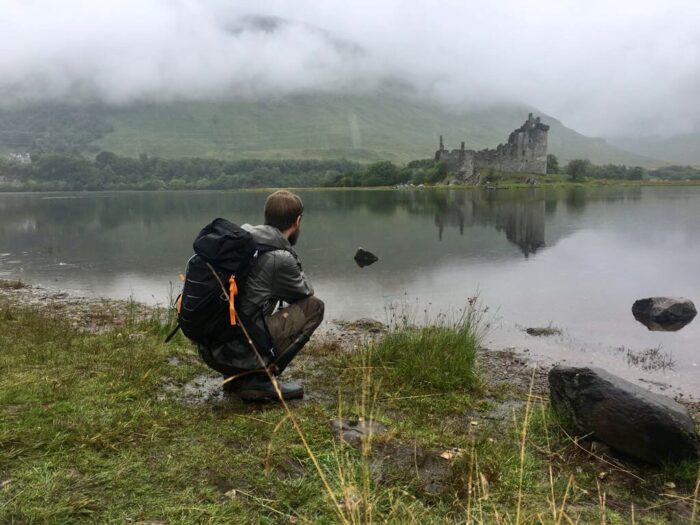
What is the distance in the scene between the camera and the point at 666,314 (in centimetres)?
1151

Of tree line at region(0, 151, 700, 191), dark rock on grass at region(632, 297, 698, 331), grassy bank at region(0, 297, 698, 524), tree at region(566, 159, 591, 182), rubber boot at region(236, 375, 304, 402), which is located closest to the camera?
grassy bank at region(0, 297, 698, 524)

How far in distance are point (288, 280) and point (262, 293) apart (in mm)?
291

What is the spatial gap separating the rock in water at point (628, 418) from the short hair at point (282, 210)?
10.5 ft

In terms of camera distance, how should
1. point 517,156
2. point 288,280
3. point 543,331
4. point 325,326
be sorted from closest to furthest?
1. point 288,280
2. point 543,331
3. point 325,326
4. point 517,156

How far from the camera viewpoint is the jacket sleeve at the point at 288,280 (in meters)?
5.01

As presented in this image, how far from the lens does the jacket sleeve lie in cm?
501

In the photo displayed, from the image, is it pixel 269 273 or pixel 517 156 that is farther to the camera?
pixel 517 156

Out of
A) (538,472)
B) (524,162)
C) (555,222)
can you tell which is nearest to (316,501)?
(538,472)

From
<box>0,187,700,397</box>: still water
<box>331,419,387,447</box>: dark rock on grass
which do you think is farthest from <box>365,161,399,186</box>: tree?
<box>331,419,387,447</box>: dark rock on grass

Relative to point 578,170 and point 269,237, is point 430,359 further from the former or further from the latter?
point 578,170

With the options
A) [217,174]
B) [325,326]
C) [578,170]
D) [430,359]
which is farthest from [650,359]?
[217,174]

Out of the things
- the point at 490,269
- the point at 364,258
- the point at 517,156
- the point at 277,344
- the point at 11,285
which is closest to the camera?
the point at 277,344

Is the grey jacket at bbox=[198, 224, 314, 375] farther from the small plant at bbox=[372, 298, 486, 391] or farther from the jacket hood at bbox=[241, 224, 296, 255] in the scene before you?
the small plant at bbox=[372, 298, 486, 391]

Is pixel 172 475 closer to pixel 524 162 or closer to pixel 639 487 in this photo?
pixel 639 487
